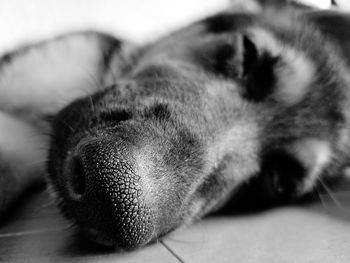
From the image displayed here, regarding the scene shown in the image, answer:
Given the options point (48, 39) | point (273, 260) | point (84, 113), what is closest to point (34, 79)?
point (48, 39)

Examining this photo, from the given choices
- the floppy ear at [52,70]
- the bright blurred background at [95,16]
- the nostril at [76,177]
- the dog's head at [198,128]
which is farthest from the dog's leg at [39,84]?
the nostril at [76,177]

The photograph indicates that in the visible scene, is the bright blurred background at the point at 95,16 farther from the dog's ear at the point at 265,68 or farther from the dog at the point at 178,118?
the dog's ear at the point at 265,68

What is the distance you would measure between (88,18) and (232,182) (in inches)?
67.2

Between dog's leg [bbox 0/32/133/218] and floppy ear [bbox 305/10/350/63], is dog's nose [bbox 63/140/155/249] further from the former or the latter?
floppy ear [bbox 305/10/350/63]

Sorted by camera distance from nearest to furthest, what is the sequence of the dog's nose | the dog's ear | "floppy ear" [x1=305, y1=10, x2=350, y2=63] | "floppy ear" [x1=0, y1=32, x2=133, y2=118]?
1. the dog's nose
2. the dog's ear
3. "floppy ear" [x1=305, y1=10, x2=350, y2=63]
4. "floppy ear" [x1=0, y1=32, x2=133, y2=118]

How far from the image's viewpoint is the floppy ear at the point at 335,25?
1648mm

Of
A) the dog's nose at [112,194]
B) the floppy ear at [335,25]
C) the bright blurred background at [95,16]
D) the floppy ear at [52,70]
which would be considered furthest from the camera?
the bright blurred background at [95,16]

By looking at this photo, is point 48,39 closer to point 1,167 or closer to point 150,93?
point 1,167

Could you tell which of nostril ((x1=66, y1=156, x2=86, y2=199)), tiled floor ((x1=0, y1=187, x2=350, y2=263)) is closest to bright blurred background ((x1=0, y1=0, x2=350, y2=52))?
tiled floor ((x1=0, y1=187, x2=350, y2=263))

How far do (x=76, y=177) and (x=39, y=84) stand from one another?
1.15 metres

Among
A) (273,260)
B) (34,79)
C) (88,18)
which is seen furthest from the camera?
(88,18)

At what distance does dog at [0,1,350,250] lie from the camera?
93cm

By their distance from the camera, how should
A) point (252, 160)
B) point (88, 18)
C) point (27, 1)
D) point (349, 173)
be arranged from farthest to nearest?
point (88, 18)
point (27, 1)
point (349, 173)
point (252, 160)

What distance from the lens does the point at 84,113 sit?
3.80ft
